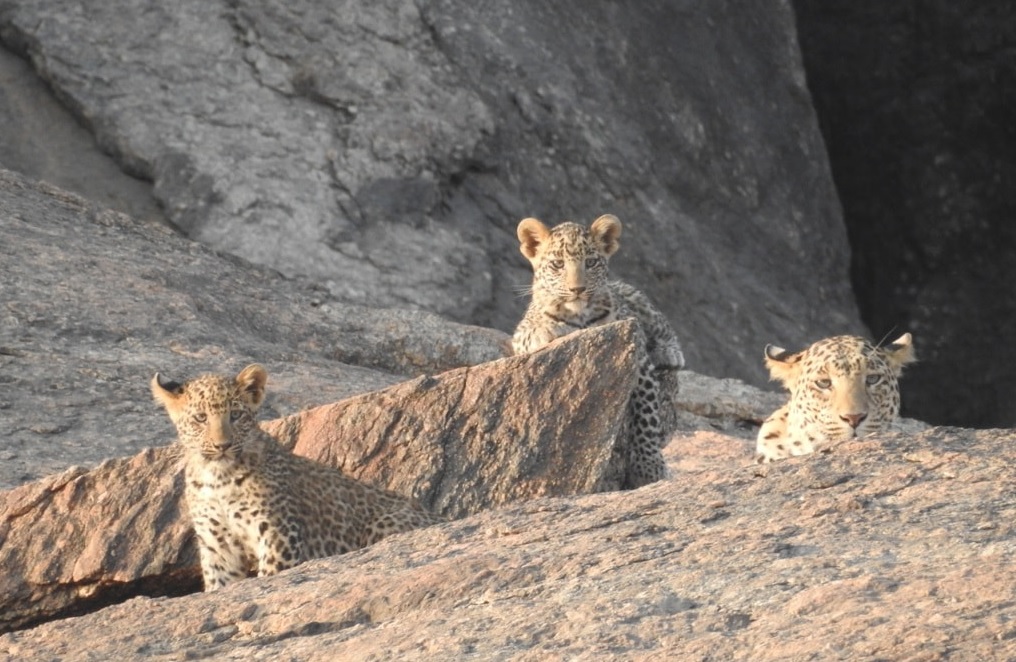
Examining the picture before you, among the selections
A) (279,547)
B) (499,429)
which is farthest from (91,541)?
(499,429)

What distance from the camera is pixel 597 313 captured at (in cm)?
1376

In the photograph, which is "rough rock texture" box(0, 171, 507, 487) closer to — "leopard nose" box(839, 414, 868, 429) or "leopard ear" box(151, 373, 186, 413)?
"leopard ear" box(151, 373, 186, 413)

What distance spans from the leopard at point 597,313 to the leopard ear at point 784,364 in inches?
45.9

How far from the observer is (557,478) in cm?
1159

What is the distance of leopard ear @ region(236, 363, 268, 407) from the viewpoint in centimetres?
1104

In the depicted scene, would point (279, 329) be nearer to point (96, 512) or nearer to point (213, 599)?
point (96, 512)

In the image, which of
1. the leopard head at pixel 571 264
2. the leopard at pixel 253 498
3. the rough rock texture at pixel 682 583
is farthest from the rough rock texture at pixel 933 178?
the rough rock texture at pixel 682 583

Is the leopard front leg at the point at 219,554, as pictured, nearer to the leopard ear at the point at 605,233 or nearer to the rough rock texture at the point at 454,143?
the leopard ear at the point at 605,233

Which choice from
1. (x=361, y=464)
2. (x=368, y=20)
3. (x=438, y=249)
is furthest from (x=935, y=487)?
(x=368, y=20)

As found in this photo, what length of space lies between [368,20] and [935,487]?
14.3 meters

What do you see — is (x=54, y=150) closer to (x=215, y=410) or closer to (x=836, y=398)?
(x=215, y=410)

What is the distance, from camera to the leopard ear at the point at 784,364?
1199 cm

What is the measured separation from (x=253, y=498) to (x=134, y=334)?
222 inches

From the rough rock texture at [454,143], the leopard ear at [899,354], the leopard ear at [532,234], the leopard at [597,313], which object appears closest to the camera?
the leopard ear at [899,354]
